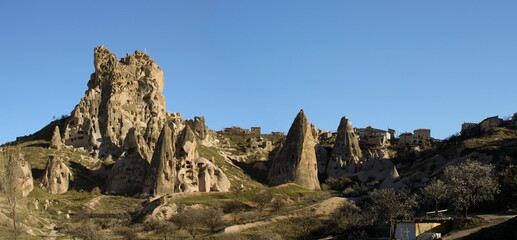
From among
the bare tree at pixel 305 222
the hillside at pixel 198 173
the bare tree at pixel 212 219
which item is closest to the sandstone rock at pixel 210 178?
Result: the hillside at pixel 198 173

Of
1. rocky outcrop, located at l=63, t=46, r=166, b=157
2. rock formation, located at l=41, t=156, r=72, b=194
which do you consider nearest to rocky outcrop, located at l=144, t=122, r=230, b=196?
rocky outcrop, located at l=63, t=46, r=166, b=157

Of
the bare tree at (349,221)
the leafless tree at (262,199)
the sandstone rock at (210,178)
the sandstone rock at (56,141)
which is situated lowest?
the bare tree at (349,221)

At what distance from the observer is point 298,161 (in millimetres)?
106000

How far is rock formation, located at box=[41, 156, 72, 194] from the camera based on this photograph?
86500mm

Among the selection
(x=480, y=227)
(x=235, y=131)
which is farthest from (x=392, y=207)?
(x=235, y=131)

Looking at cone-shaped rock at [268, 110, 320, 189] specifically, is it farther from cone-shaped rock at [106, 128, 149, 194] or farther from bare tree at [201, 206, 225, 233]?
bare tree at [201, 206, 225, 233]

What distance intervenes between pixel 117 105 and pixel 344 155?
37.6 m

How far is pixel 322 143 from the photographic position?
13075cm

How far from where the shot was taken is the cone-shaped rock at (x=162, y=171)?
88.2 metres

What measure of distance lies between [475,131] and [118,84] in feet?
193

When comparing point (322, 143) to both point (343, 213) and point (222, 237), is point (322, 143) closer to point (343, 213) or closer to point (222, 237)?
point (343, 213)

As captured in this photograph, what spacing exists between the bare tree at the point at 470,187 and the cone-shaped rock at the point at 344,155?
141ft

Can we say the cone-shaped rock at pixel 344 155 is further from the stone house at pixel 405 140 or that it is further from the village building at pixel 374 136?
the stone house at pixel 405 140

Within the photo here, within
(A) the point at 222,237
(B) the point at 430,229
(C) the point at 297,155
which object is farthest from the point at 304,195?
(B) the point at 430,229
